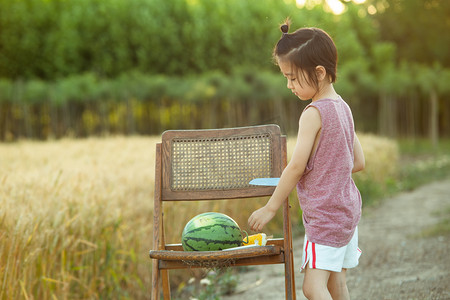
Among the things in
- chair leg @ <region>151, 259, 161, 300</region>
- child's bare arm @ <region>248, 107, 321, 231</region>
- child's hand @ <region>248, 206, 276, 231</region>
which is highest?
child's bare arm @ <region>248, 107, 321, 231</region>

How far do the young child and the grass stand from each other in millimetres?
1408

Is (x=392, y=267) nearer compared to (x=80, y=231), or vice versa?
(x=80, y=231)

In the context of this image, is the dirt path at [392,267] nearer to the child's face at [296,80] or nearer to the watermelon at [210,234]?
the watermelon at [210,234]

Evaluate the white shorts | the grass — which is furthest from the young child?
the grass

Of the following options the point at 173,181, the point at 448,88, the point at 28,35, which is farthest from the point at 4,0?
the point at 173,181

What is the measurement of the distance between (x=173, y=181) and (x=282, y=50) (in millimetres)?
797

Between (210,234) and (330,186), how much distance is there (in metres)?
0.53

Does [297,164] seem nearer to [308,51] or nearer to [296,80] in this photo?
[296,80]

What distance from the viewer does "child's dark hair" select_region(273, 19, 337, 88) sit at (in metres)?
2.35

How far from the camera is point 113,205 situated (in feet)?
13.3

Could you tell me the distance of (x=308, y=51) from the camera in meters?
2.34

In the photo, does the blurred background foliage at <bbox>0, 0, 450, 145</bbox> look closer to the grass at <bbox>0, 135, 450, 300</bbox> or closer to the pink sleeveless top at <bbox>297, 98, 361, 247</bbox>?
the grass at <bbox>0, 135, 450, 300</bbox>

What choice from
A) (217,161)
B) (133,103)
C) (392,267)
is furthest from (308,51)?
(133,103)

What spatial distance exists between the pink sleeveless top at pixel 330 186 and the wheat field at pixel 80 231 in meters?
1.45
